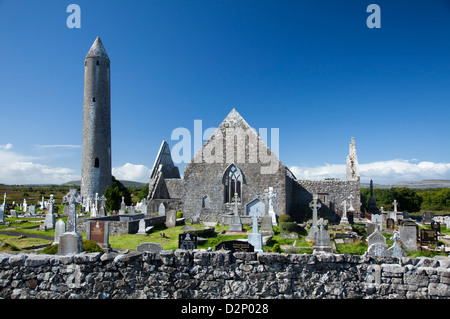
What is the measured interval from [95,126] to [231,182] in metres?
22.8

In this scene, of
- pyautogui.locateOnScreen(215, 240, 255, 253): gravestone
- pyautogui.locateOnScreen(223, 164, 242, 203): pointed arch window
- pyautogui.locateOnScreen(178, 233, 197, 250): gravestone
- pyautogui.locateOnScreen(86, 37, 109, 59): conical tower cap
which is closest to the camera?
pyautogui.locateOnScreen(215, 240, 255, 253): gravestone

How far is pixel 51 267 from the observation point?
18.8 feet

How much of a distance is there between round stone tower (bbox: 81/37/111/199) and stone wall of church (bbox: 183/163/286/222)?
19.4 m

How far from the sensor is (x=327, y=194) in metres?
26.0

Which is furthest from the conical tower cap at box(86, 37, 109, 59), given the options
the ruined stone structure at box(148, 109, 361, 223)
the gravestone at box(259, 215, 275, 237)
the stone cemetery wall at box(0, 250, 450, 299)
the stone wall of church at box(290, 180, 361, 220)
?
the stone cemetery wall at box(0, 250, 450, 299)

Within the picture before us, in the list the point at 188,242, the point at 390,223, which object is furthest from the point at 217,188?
the point at 188,242

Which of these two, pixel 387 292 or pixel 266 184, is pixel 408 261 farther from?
pixel 266 184

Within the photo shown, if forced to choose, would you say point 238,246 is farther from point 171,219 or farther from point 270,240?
point 171,219

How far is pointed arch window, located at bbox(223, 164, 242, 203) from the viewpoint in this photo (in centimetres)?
2344

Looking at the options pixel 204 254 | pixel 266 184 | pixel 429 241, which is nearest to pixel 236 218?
pixel 266 184

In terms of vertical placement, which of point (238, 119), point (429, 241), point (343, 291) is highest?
point (238, 119)

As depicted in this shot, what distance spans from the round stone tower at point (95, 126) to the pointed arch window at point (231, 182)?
21.4 meters

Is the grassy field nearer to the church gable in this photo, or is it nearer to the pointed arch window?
the pointed arch window
